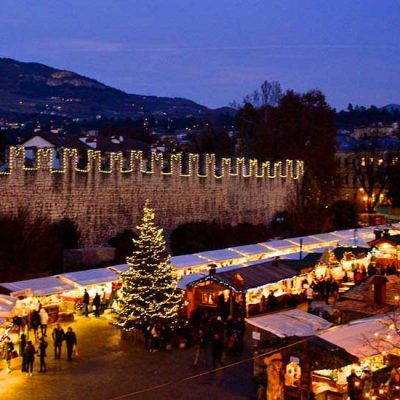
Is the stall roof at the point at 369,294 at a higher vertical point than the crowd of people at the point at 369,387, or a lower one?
higher

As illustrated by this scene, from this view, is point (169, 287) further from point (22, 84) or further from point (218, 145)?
point (22, 84)

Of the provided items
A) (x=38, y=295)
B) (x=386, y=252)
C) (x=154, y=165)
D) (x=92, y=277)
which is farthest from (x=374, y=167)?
(x=38, y=295)

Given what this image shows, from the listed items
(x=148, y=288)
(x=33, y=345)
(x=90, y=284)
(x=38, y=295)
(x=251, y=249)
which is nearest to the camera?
(x=33, y=345)

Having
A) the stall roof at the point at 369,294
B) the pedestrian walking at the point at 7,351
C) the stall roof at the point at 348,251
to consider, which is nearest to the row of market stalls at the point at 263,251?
the stall roof at the point at 348,251

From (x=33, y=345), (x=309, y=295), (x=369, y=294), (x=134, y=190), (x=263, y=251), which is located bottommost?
(x=309, y=295)

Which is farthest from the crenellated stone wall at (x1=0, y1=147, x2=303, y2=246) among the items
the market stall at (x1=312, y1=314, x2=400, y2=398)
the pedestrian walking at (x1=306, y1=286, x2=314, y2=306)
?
the market stall at (x1=312, y1=314, x2=400, y2=398)

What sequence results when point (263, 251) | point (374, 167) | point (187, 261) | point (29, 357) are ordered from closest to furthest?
point (29, 357)
point (187, 261)
point (263, 251)
point (374, 167)

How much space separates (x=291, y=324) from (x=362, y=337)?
4.82 feet

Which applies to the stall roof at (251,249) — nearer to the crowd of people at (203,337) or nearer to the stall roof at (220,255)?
the stall roof at (220,255)

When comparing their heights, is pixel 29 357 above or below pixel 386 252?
below

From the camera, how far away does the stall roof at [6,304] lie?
529 inches

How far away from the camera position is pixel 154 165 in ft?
90.7

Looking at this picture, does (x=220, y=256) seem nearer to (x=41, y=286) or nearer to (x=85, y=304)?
(x=85, y=304)

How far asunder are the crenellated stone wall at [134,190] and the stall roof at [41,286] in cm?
574
